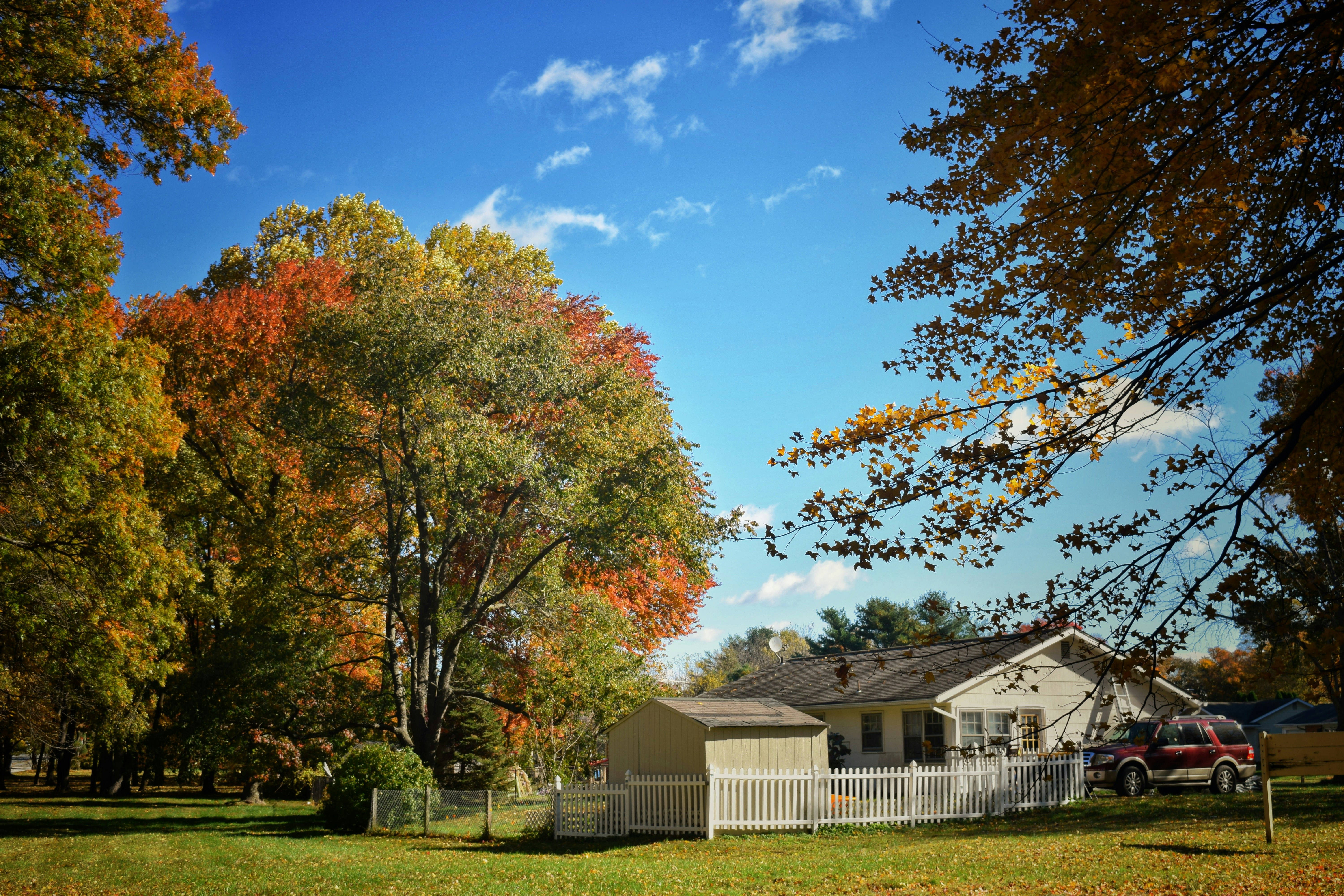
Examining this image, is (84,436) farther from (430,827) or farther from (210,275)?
(210,275)

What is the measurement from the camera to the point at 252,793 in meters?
29.6

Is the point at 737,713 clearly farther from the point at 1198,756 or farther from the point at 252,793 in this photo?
the point at 252,793

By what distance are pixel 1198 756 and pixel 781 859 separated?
1363cm

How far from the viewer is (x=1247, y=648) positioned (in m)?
32.1

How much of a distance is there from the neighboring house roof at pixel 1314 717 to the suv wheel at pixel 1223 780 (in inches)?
1227

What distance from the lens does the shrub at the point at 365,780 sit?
19.8 metres

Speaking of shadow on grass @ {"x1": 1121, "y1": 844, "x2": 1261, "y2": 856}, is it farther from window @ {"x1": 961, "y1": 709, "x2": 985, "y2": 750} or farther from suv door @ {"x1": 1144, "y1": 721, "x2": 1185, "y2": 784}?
window @ {"x1": 961, "y1": 709, "x2": 985, "y2": 750}

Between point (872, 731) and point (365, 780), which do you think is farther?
point (872, 731)

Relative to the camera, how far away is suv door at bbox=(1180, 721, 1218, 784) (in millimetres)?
21719

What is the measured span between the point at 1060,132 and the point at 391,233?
93.2 ft

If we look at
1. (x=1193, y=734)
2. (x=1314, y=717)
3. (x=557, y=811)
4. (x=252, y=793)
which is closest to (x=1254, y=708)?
(x=1314, y=717)

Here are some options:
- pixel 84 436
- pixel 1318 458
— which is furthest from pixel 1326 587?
pixel 84 436

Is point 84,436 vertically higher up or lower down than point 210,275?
lower down

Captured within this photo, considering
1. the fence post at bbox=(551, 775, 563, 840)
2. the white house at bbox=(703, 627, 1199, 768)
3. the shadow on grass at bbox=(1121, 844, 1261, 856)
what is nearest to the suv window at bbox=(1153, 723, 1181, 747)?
the white house at bbox=(703, 627, 1199, 768)
